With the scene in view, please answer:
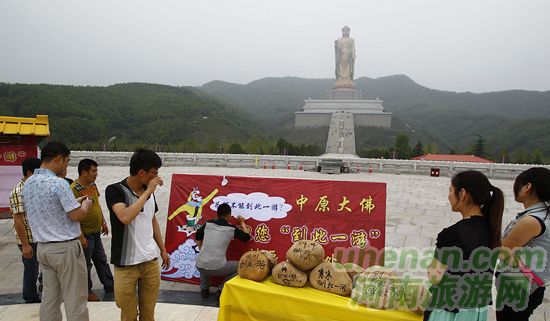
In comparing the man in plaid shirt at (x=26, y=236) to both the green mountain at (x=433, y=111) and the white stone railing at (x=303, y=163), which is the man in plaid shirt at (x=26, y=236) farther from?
the green mountain at (x=433, y=111)

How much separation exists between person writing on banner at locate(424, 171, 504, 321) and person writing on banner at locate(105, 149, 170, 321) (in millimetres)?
1944

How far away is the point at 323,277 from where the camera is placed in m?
2.98

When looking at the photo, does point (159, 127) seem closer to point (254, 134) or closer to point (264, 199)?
point (254, 134)

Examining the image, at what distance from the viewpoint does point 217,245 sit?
3.85 meters

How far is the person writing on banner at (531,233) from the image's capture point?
2.31m

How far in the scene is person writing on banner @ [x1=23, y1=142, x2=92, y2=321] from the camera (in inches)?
105

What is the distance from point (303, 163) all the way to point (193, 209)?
13.2 metres

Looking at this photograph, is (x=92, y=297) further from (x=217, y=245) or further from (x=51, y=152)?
(x=51, y=152)

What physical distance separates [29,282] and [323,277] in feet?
9.97

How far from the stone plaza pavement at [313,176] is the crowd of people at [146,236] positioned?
0.78 m

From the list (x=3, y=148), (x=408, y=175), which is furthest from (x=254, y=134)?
(x=3, y=148)

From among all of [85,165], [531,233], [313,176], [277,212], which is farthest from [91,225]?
[313,176]

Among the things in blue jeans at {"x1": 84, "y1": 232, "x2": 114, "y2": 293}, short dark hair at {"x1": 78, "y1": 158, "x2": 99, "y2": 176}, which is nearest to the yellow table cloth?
blue jeans at {"x1": 84, "y1": 232, "x2": 114, "y2": 293}

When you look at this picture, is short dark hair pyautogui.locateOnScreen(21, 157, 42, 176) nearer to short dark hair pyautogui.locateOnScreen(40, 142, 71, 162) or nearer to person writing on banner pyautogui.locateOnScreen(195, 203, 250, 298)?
short dark hair pyautogui.locateOnScreen(40, 142, 71, 162)
